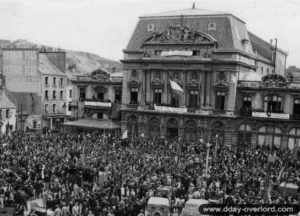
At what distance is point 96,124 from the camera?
53781 mm

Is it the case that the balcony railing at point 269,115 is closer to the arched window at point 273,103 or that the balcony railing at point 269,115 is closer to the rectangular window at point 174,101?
the arched window at point 273,103

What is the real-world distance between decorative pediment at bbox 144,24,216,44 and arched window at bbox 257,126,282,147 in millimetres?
11301

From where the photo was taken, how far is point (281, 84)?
1823 inches

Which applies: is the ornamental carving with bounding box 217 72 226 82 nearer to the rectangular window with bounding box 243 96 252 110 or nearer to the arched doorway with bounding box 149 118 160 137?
the rectangular window with bounding box 243 96 252 110

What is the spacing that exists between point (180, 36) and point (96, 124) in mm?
14968

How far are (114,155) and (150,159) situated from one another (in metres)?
3.40

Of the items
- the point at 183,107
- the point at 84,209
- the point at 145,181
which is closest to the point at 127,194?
the point at 145,181

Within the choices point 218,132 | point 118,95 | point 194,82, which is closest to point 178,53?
point 194,82

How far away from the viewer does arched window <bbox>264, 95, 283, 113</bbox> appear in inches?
1831

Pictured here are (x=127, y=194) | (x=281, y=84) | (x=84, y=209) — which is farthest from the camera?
(x=281, y=84)

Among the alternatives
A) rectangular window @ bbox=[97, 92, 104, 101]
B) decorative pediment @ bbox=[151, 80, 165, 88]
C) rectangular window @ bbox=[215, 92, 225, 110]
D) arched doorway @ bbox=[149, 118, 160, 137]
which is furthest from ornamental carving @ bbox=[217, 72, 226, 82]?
rectangular window @ bbox=[97, 92, 104, 101]

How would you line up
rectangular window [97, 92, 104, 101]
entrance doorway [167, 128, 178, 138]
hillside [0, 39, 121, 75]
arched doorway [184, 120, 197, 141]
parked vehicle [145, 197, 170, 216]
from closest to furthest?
1. parked vehicle [145, 197, 170, 216]
2. arched doorway [184, 120, 197, 141]
3. entrance doorway [167, 128, 178, 138]
4. rectangular window [97, 92, 104, 101]
5. hillside [0, 39, 121, 75]

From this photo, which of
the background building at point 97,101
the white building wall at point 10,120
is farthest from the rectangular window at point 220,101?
the white building wall at point 10,120

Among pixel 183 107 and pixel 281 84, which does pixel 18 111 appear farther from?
pixel 281 84
